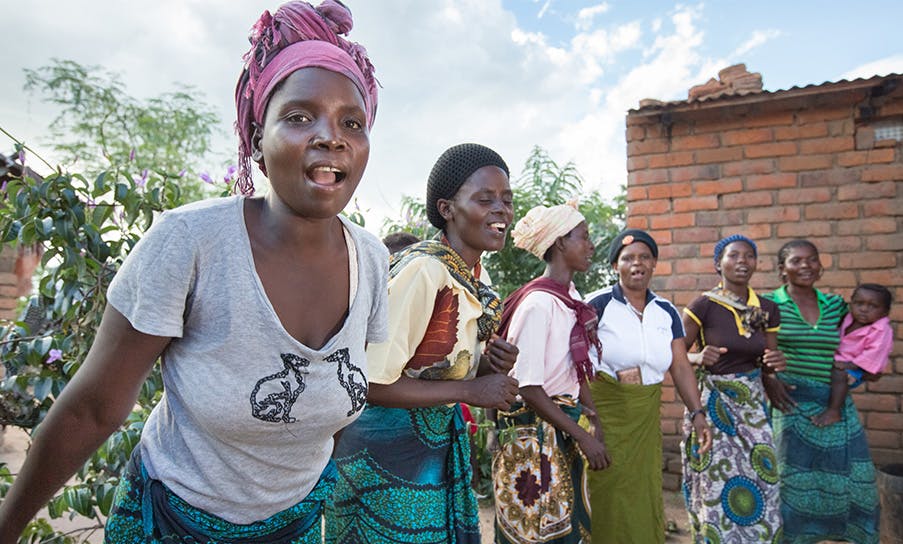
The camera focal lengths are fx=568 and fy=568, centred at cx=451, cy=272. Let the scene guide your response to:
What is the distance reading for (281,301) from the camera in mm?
1127

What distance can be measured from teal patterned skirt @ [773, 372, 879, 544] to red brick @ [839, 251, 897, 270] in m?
1.12

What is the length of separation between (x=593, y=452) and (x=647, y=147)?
303 cm

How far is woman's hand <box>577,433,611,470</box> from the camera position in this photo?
107 inches

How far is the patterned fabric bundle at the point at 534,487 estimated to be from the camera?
2.56 m

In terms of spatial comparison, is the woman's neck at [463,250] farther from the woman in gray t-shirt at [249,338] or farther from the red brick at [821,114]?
the red brick at [821,114]

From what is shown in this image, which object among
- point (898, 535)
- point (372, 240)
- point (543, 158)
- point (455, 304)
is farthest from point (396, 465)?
point (543, 158)

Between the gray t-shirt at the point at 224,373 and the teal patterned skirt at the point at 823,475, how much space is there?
12.4ft

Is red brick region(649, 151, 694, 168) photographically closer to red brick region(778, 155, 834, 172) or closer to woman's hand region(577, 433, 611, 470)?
red brick region(778, 155, 834, 172)

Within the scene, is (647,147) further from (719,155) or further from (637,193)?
(719,155)

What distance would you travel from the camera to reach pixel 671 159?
4.78 m

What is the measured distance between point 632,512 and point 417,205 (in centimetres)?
340

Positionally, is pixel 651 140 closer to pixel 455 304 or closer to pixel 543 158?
pixel 543 158

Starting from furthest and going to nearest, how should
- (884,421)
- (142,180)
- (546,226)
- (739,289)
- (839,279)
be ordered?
(839,279) < (884,421) < (739,289) < (546,226) < (142,180)

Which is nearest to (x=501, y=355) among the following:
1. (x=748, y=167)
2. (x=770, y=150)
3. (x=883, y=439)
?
(x=748, y=167)
